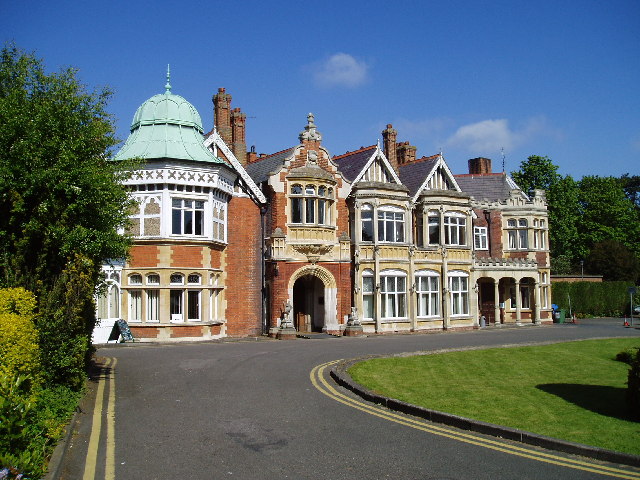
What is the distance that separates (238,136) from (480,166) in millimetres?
23162

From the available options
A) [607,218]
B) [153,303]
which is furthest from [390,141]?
[607,218]

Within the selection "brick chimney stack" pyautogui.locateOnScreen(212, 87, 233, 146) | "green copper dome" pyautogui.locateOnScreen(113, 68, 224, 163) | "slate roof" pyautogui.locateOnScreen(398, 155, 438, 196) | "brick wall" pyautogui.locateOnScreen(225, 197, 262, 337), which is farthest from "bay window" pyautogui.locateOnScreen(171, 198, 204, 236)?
"slate roof" pyautogui.locateOnScreen(398, 155, 438, 196)

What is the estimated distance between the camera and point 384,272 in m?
35.1

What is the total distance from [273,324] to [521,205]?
23.3 meters

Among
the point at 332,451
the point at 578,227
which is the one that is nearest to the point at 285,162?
the point at 332,451

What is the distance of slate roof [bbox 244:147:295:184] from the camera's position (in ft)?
109

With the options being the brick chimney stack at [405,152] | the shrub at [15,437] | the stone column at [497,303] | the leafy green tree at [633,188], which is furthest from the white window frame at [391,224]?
the leafy green tree at [633,188]

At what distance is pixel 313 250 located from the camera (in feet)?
105

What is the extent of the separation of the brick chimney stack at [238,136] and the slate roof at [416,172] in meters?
10.9

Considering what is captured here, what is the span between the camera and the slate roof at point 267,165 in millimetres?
33250

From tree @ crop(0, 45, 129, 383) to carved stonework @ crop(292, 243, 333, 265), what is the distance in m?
15.8

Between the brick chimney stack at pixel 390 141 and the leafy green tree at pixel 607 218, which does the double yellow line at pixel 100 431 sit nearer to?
the brick chimney stack at pixel 390 141

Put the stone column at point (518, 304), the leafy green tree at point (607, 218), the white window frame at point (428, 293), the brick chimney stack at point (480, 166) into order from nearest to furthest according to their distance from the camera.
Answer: the white window frame at point (428, 293), the stone column at point (518, 304), the brick chimney stack at point (480, 166), the leafy green tree at point (607, 218)

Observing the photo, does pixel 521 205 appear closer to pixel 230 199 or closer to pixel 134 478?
pixel 230 199
